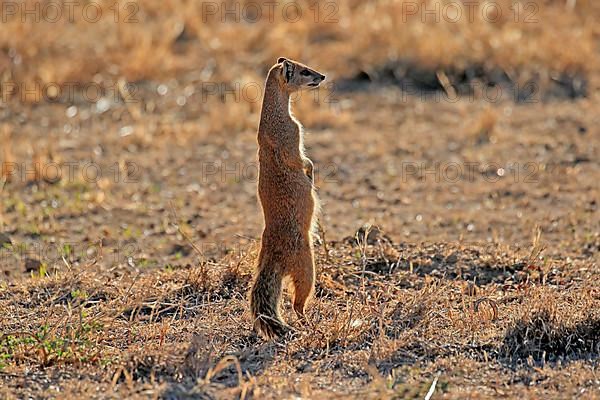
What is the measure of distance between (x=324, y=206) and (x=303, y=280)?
3.67 meters

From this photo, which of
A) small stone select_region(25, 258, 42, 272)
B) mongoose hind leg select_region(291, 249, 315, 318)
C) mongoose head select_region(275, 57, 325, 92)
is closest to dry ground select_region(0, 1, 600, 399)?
small stone select_region(25, 258, 42, 272)

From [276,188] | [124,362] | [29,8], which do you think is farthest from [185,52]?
[124,362]

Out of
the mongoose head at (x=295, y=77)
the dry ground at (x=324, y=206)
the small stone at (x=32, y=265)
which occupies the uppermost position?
the mongoose head at (x=295, y=77)

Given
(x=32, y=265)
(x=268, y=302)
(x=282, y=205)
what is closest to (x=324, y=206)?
(x=32, y=265)

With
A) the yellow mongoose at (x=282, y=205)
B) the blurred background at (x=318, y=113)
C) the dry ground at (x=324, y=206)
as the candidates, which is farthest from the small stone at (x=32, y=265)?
the yellow mongoose at (x=282, y=205)

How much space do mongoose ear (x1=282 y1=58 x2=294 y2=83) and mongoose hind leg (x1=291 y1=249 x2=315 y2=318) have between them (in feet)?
3.58

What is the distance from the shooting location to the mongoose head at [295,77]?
663 cm

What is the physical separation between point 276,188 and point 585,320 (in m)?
1.79

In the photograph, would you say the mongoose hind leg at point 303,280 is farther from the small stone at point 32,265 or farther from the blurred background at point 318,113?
the small stone at point 32,265

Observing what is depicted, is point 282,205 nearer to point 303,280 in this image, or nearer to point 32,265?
point 303,280

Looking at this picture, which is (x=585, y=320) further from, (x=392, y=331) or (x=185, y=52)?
Answer: (x=185, y=52)

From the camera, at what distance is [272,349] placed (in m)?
5.81

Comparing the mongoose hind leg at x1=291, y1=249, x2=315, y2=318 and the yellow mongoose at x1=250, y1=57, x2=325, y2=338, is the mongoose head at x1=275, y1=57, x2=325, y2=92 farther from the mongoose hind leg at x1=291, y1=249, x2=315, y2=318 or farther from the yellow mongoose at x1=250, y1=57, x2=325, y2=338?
the mongoose hind leg at x1=291, y1=249, x2=315, y2=318

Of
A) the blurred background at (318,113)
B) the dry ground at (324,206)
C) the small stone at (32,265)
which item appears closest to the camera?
the dry ground at (324,206)
